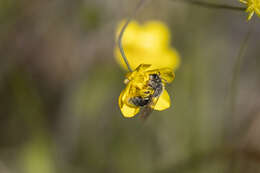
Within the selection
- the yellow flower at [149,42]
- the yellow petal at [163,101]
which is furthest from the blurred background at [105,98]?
the yellow petal at [163,101]

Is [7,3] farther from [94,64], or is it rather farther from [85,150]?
[85,150]

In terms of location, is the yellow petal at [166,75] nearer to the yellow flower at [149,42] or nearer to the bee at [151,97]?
the bee at [151,97]

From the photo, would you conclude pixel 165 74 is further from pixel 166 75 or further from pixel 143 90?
pixel 143 90

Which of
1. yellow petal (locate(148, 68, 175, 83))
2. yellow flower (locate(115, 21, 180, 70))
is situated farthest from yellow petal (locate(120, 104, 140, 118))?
yellow flower (locate(115, 21, 180, 70))

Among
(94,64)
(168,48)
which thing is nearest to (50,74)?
(94,64)

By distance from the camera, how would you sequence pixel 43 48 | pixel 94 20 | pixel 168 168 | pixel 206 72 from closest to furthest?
pixel 168 168 < pixel 94 20 < pixel 206 72 < pixel 43 48

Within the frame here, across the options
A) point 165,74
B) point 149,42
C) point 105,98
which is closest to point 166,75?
point 165,74

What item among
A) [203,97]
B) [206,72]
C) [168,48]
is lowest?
[203,97]
